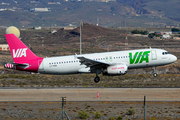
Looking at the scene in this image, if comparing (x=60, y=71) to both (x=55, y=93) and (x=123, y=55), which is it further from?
(x=123, y=55)

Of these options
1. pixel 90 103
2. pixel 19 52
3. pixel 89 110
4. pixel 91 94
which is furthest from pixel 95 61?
pixel 19 52

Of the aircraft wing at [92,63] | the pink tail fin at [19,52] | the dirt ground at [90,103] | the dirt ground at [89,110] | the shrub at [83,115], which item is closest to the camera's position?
the shrub at [83,115]

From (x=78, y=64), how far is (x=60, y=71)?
3.03 meters

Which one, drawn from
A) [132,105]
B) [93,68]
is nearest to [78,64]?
[93,68]

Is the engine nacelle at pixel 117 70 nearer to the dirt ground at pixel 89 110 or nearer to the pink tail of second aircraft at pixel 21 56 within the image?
the dirt ground at pixel 89 110

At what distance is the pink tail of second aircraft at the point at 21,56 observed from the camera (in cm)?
4462

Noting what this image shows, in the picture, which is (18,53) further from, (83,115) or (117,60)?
(83,115)

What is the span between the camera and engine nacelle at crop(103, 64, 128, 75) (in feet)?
138

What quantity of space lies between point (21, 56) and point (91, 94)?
498 inches

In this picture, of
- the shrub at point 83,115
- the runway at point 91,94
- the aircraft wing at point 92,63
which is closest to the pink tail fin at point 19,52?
the runway at point 91,94

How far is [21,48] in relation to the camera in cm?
4531

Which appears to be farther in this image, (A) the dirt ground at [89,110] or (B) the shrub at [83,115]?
(A) the dirt ground at [89,110]

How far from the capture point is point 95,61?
41.8m

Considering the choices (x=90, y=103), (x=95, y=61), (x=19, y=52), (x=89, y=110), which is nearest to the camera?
(x=89, y=110)
